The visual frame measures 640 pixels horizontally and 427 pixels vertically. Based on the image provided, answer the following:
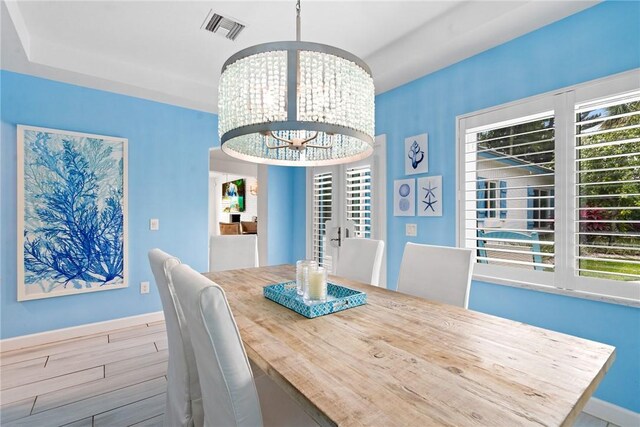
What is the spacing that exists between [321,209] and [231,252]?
1.62 meters

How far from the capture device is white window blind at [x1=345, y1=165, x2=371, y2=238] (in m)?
3.36

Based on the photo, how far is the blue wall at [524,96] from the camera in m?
1.75

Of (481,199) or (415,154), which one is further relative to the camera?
(415,154)

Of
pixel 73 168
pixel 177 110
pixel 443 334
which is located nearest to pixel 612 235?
pixel 443 334

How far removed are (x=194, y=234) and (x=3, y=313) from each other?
5.59 ft

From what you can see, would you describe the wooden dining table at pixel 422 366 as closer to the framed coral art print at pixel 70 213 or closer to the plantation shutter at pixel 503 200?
the plantation shutter at pixel 503 200

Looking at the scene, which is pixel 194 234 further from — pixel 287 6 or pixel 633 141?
pixel 633 141

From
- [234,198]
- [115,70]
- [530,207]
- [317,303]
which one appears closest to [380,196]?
[530,207]

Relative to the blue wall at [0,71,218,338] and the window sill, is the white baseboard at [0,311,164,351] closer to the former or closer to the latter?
the blue wall at [0,71,218,338]

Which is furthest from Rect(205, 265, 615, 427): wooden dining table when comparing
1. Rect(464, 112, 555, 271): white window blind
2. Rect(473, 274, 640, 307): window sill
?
Rect(464, 112, 555, 271): white window blind

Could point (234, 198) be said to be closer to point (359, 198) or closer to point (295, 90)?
point (359, 198)

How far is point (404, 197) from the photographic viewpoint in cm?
293

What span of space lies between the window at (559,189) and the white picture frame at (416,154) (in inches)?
12.2

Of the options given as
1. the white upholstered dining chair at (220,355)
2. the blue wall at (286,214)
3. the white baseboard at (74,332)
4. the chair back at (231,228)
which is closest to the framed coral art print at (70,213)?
the white baseboard at (74,332)
